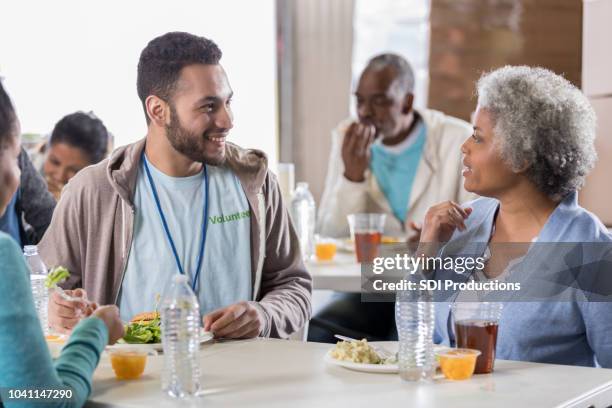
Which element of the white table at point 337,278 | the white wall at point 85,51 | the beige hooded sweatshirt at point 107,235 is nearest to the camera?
the beige hooded sweatshirt at point 107,235

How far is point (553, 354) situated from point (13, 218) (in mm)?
2066

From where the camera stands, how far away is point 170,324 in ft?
5.68

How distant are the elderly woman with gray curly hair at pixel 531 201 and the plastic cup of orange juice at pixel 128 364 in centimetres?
84

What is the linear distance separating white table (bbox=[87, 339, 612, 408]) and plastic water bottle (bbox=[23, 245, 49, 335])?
0.35 m

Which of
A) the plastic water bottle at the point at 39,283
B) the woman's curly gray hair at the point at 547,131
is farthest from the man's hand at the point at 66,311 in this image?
the woman's curly gray hair at the point at 547,131

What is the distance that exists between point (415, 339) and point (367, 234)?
184 centimetres

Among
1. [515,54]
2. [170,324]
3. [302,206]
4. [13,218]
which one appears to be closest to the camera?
[170,324]

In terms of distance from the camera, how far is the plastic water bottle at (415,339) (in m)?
1.80

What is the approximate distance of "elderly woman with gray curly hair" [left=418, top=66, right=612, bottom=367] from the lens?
7.18 ft

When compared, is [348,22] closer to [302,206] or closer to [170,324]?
[302,206]

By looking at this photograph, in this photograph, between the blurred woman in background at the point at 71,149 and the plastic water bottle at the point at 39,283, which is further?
the blurred woman in background at the point at 71,149

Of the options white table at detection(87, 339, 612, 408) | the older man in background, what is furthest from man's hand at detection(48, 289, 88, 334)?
the older man in background

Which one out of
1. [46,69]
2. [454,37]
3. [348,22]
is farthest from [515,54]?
[46,69]

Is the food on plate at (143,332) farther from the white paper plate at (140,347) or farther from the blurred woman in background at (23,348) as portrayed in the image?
the blurred woman in background at (23,348)
